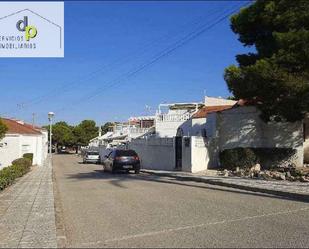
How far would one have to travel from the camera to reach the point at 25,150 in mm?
43312

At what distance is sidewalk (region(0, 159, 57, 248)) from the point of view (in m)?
9.21

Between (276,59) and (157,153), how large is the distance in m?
17.3

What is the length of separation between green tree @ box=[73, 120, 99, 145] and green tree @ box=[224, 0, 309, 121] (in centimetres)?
9576

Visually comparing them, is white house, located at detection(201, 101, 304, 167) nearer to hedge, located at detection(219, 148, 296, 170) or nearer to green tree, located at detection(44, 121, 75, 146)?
hedge, located at detection(219, 148, 296, 170)

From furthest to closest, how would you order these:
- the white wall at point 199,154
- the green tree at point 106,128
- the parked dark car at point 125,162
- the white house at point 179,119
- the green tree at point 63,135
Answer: the green tree at point 106,128
the green tree at point 63,135
the white house at point 179,119
the parked dark car at point 125,162
the white wall at point 199,154

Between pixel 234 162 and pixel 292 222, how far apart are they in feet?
58.8

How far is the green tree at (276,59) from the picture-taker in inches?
882

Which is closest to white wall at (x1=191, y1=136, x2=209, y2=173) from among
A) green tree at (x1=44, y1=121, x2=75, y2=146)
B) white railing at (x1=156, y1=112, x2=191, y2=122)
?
white railing at (x1=156, y1=112, x2=191, y2=122)

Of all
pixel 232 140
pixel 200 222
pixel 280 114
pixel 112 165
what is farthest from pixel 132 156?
pixel 200 222

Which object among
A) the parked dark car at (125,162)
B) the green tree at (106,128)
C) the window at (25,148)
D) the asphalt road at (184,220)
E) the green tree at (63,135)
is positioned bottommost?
the asphalt road at (184,220)

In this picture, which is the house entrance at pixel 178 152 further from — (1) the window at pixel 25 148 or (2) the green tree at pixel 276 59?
(1) the window at pixel 25 148

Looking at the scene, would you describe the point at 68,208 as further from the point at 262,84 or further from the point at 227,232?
the point at 262,84

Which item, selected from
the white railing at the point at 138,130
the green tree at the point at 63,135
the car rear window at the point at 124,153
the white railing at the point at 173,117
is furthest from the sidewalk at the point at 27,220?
the green tree at the point at 63,135

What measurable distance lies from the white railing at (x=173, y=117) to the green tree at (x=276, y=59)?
19.1m
